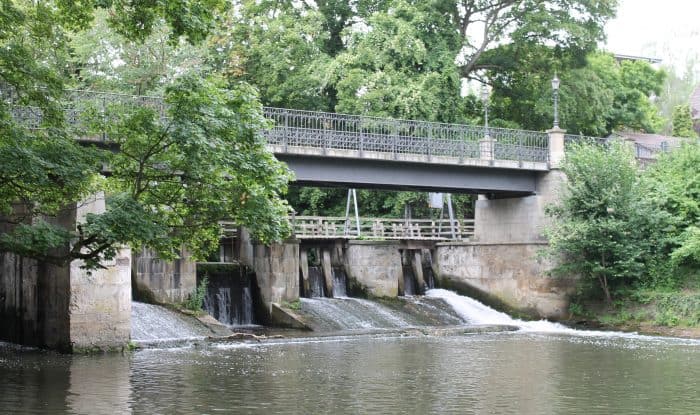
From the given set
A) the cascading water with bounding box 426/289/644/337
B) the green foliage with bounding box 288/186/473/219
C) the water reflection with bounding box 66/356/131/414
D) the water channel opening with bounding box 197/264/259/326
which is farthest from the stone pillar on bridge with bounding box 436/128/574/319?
the water reflection with bounding box 66/356/131/414

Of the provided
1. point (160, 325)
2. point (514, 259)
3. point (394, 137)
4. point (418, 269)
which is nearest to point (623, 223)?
point (514, 259)

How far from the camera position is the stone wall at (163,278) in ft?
117

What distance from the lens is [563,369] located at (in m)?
24.5

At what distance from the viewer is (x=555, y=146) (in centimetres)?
4169

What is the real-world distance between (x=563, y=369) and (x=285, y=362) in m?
6.56

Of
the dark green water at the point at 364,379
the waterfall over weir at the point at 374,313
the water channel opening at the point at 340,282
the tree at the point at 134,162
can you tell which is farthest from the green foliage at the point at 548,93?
the tree at the point at 134,162

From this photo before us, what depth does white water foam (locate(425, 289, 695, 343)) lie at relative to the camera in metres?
36.4

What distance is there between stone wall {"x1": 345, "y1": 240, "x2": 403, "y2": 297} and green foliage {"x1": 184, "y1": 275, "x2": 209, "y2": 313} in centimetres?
826

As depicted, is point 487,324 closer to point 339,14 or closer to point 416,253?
point 416,253

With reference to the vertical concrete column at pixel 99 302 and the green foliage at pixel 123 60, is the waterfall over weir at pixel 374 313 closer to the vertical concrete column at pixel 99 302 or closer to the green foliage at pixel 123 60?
the vertical concrete column at pixel 99 302

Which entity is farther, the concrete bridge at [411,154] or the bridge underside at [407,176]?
the bridge underside at [407,176]

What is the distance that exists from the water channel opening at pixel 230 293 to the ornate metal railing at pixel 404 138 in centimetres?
584

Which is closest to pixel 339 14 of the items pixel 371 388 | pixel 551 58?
pixel 551 58

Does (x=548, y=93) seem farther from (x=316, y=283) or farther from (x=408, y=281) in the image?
(x=316, y=283)
